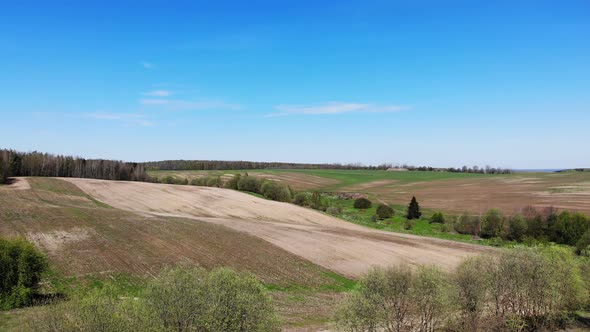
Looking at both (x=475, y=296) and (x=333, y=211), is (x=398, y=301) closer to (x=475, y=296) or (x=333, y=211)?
(x=475, y=296)

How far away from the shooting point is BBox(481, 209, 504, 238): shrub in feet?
260

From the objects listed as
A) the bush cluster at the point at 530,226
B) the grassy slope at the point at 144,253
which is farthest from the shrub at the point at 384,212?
the grassy slope at the point at 144,253

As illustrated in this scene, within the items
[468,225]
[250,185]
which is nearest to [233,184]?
[250,185]

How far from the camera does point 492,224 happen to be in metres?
79.6

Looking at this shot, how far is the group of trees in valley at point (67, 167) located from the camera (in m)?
104

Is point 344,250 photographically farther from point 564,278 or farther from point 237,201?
point 237,201

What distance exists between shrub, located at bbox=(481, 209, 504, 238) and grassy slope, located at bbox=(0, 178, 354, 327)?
50.1 m

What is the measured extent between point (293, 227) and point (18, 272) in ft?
143

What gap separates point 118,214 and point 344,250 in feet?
116

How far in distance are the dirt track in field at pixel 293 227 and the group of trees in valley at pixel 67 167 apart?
2495cm

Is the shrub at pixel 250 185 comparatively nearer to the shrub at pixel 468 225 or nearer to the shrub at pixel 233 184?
the shrub at pixel 233 184

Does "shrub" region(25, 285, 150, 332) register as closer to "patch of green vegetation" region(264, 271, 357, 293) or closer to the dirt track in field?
"patch of green vegetation" region(264, 271, 357, 293)

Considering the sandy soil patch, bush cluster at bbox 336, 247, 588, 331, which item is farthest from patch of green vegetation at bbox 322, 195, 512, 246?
the sandy soil patch

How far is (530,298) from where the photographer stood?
3447 centimetres
